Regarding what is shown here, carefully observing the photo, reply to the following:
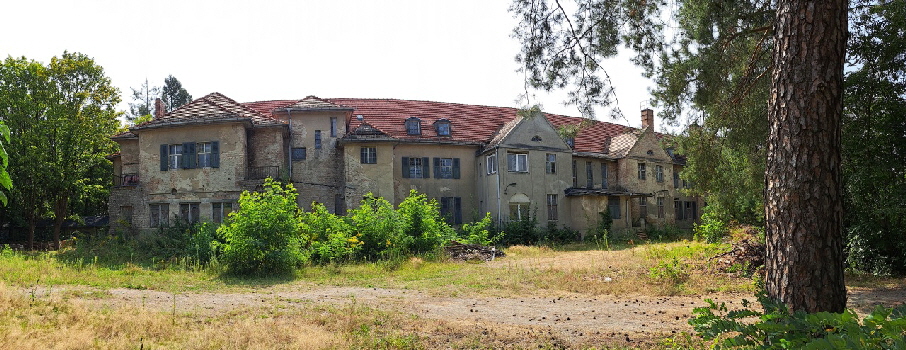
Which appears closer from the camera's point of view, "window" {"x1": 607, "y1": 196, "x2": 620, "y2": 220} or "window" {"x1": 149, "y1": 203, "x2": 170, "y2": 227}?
"window" {"x1": 149, "y1": 203, "x2": 170, "y2": 227}

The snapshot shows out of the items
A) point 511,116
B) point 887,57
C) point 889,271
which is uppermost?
point 511,116

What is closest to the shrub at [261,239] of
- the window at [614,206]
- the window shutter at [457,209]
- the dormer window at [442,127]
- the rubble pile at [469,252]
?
the rubble pile at [469,252]

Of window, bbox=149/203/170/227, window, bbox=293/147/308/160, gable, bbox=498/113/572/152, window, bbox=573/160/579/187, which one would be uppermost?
gable, bbox=498/113/572/152

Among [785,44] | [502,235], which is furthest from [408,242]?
[785,44]

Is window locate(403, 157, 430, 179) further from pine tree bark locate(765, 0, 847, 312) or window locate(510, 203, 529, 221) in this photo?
pine tree bark locate(765, 0, 847, 312)

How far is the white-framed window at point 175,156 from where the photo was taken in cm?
2908

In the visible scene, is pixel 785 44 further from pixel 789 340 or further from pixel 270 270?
pixel 270 270

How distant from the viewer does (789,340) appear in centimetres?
403

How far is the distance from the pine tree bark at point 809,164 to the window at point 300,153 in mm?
27950

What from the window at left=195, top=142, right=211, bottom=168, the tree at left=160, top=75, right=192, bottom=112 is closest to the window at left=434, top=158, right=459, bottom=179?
the window at left=195, top=142, right=211, bottom=168

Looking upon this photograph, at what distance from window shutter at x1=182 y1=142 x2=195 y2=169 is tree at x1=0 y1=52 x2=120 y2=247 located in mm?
Result: 8716

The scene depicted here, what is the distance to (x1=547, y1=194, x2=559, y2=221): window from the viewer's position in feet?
110

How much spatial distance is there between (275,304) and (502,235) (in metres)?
17.3

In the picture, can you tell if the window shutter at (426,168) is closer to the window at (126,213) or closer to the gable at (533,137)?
the gable at (533,137)
